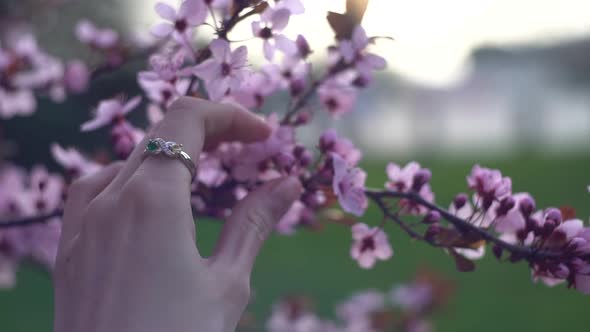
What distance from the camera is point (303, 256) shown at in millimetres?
7258

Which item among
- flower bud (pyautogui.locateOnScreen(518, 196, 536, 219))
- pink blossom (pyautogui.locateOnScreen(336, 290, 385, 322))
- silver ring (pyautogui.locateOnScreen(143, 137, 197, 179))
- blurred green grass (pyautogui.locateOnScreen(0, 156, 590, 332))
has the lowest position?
blurred green grass (pyautogui.locateOnScreen(0, 156, 590, 332))

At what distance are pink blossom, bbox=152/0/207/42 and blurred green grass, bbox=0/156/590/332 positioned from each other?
9.66ft

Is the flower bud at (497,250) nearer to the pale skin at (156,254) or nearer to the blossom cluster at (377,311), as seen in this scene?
the pale skin at (156,254)

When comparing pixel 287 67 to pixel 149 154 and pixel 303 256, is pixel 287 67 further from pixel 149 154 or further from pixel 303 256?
pixel 303 256

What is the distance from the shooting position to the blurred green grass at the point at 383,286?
16.4 ft

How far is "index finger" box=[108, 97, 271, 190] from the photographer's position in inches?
47.6

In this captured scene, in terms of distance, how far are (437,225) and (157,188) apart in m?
0.61

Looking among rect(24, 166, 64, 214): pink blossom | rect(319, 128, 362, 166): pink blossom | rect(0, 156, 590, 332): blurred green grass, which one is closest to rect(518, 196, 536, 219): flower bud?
rect(319, 128, 362, 166): pink blossom

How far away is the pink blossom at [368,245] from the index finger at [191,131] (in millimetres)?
323

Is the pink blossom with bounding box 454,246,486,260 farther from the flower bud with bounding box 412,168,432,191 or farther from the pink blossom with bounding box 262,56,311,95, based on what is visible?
the pink blossom with bounding box 262,56,311,95

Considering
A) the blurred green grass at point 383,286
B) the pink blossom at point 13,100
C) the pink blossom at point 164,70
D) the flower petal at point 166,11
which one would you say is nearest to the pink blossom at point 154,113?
the pink blossom at point 164,70

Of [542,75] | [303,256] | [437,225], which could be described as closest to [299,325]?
[437,225]

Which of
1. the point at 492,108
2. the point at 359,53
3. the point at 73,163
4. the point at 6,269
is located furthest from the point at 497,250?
the point at 492,108

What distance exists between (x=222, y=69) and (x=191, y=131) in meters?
0.16
